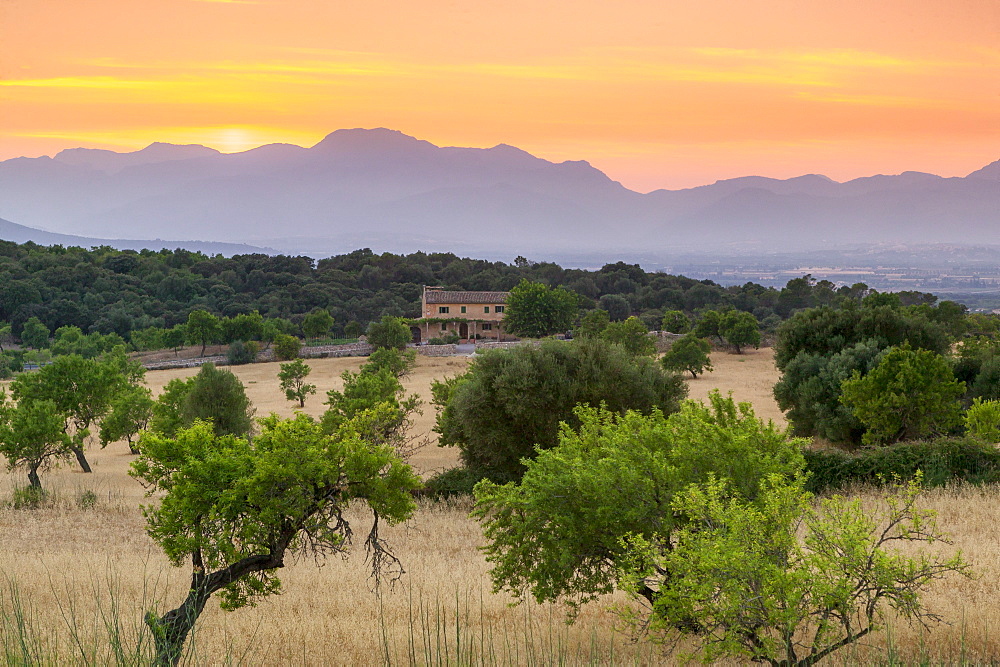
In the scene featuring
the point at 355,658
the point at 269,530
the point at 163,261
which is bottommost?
the point at 355,658

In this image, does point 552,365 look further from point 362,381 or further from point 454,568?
point 362,381

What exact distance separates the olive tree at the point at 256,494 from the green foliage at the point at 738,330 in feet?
186

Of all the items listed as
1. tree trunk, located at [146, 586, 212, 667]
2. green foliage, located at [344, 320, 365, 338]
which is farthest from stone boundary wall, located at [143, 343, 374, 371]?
tree trunk, located at [146, 586, 212, 667]

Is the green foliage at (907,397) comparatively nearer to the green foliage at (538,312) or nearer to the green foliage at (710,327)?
the green foliage at (710,327)

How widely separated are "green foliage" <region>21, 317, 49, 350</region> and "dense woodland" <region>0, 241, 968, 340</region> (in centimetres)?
427

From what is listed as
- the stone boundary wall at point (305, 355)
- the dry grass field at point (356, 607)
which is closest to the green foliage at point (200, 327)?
the stone boundary wall at point (305, 355)

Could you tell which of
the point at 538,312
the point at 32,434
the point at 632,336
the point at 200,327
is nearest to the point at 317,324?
the point at 200,327

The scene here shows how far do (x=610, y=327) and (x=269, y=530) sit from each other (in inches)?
2032

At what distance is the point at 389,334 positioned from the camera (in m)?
65.7

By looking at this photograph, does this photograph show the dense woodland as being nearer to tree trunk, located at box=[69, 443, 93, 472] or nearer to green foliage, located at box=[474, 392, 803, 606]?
tree trunk, located at box=[69, 443, 93, 472]

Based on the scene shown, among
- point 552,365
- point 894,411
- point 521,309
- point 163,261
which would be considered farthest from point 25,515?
point 163,261

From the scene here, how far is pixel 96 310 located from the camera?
91.6m

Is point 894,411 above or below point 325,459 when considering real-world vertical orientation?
below

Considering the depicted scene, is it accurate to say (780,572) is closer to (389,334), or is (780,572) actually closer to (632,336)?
(632,336)
